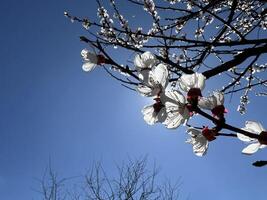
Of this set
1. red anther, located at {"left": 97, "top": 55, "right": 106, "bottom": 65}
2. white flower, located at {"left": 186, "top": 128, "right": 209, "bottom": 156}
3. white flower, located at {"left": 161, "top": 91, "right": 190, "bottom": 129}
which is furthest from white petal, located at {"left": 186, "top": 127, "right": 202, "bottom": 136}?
red anther, located at {"left": 97, "top": 55, "right": 106, "bottom": 65}

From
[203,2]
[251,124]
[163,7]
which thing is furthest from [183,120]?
[203,2]

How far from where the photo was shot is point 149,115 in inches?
53.2

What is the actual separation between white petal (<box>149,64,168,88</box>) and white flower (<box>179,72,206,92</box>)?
0.06 m

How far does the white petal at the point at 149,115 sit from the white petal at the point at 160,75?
17 centimetres

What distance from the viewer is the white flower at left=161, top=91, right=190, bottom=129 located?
116 cm

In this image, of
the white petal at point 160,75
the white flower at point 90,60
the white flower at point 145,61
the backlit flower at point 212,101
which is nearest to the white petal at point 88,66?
the white flower at point 90,60

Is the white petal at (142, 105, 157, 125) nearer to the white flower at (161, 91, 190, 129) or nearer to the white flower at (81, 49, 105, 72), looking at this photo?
the white flower at (161, 91, 190, 129)

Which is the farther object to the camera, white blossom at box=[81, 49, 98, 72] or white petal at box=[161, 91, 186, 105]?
white blossom at box=[81, 49, 98, 72]

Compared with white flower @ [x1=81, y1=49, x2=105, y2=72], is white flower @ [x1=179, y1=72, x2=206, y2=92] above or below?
below

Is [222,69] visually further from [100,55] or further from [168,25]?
[168,25]

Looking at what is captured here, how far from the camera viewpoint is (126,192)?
37.4 ft

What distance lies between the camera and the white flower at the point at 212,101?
1170 millimetres

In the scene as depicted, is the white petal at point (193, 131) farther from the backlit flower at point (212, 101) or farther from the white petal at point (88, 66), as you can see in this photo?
the white petal at point (88, 66)

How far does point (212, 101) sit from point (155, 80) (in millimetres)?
190
